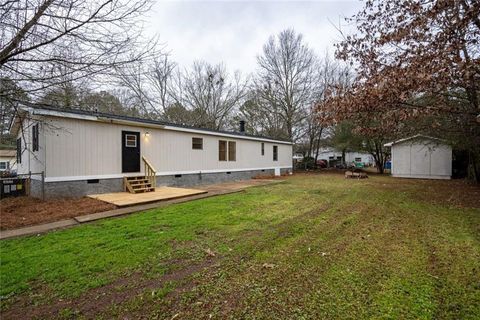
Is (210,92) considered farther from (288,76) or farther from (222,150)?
(222,150)

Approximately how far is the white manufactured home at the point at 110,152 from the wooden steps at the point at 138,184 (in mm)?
39

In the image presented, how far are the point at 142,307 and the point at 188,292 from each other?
0.45 meters

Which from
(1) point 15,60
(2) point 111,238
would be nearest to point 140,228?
(2) point 111,238

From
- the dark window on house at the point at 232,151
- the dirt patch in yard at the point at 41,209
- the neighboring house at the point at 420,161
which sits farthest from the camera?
the neighboring house at the point at 420,161

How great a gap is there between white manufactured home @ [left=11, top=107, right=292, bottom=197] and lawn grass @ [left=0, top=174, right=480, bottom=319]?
2536 millimetres

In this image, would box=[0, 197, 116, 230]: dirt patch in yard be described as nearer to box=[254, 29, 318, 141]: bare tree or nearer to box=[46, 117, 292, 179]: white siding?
box=[46, 117, 292, 179]: white siding

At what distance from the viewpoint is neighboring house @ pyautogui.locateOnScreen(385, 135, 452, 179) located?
49.4 ft

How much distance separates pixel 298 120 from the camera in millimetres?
23109

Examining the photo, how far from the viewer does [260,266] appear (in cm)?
299

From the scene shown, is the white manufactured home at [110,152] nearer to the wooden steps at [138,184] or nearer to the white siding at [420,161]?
the wooden steps at [138,184]

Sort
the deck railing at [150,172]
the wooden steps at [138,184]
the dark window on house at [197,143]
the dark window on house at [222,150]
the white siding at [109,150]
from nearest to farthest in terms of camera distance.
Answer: the white siding at [109,150], the wooden steps at [138,184], the deck railing at [150,172], the dark window on house at [197,143], the dark window on house at [222,150]

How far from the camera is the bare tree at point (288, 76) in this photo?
22.3 meters

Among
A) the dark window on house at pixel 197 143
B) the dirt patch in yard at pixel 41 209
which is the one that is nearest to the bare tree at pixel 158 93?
the dark window on house at pixel 197 143

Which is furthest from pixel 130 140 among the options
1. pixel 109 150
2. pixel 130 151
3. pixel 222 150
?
pixel 222 150
